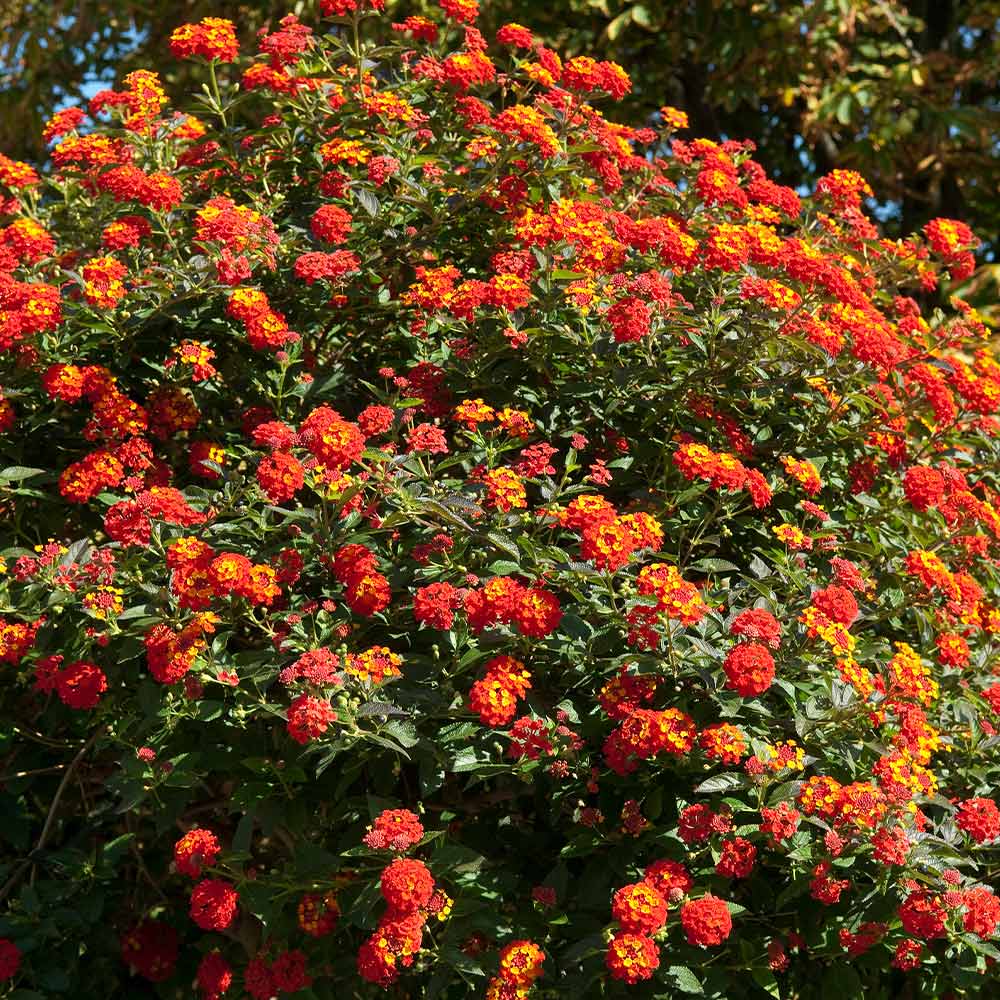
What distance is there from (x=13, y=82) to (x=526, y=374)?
6938mm

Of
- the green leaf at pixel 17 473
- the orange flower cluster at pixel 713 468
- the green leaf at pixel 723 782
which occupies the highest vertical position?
the orange flower cluster at pixel 713 468

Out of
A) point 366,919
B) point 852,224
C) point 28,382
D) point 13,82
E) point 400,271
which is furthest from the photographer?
point 13,82

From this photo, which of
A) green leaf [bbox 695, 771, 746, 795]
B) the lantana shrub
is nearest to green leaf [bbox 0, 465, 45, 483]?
the lantana shrub

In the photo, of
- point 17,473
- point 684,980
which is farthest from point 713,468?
point 17,473

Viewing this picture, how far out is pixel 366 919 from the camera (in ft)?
8.54

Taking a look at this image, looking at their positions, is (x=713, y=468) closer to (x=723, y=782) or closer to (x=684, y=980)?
(x=723, y=782)

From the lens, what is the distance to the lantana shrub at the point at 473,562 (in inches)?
105

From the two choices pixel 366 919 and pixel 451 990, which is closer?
pixel 366 919

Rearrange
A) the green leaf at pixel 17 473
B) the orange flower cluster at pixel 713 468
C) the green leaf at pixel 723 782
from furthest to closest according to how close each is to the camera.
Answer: the green leaf at pixel 17 473 < the orange flower cluster at pixel 713 468 < the green leaf at pixel 723 782

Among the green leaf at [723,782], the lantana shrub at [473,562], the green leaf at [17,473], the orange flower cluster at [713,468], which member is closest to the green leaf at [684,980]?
the lantana shrub at [473,562]

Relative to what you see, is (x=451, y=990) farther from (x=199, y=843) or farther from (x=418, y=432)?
(x=418, y=432)

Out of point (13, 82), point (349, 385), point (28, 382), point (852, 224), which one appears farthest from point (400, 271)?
point (13, 82)

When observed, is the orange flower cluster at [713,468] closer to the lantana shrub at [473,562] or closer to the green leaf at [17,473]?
the lantana shrub at [473,562]

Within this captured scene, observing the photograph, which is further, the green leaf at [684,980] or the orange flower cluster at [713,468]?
the orange flower cluster at [713,468]
